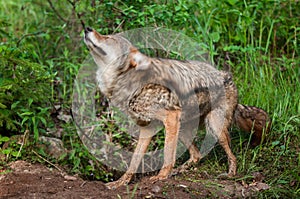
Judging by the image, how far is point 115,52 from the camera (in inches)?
204

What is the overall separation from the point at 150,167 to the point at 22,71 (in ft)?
6.33

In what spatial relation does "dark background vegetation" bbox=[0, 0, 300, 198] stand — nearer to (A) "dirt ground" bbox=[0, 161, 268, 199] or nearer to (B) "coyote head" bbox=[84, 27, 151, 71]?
(A) "dirt ground" bbox=[0, 161, 268, 199]

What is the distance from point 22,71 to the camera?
6270 mm

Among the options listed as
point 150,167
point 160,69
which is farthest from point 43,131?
point 160,69

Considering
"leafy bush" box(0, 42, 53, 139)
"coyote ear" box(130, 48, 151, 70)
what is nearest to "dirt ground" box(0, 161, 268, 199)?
"leafy bush" box(0, 42, 53, 139)

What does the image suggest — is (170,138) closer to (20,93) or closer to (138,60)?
(138,60)

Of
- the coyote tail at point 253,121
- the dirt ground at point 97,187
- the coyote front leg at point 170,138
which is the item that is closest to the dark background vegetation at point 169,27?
the coyote tail at point 253,121

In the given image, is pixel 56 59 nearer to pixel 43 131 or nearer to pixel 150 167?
pixel 43 131

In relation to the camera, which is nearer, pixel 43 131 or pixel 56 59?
pixel 43 131

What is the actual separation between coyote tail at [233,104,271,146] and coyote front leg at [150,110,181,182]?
43.6 inches

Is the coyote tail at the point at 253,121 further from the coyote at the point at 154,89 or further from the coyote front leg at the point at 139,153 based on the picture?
the coyote front leg at the point at 139,153

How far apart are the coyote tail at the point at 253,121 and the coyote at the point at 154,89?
1.26 ft

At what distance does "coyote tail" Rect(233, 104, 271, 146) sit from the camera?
6.14m

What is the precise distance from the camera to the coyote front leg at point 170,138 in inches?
207
